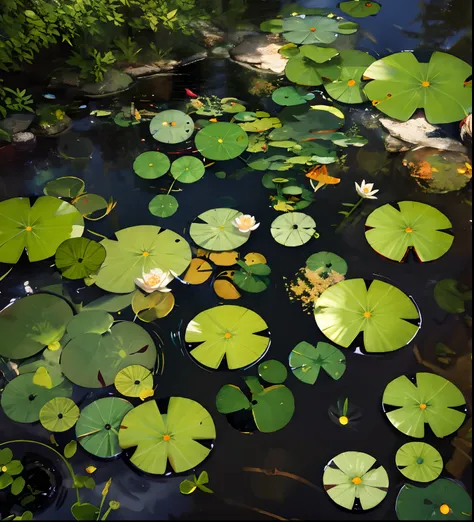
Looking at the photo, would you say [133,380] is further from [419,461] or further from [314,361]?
[419,461]

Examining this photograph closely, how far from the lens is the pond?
1589 mm

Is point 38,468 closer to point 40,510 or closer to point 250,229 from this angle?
point 40,510

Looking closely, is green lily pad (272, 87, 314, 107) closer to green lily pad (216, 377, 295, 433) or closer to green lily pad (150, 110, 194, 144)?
green lily pad (150, 110, 194, 144)

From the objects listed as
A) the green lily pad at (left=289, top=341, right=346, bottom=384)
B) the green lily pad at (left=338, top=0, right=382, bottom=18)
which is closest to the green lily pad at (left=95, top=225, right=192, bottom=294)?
the green lily pad at (left=289, top=341, right=346, bottom=384)

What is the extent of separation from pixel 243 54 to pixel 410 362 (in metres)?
2.01

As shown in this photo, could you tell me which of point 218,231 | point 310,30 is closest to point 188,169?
point 218,231

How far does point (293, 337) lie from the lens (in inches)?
74.4

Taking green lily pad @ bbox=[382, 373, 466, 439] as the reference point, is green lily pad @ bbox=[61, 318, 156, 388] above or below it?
above

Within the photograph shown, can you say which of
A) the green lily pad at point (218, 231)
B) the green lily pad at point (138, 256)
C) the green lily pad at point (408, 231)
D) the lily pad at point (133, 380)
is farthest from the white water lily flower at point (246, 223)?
the lily pad at point (133, 380)

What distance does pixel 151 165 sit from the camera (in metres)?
2.47

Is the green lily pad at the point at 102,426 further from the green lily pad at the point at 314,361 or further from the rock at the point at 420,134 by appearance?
the rock at the point at 420,134

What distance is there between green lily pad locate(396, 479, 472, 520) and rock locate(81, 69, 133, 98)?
2.32 m

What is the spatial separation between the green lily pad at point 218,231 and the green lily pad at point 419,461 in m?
0.96

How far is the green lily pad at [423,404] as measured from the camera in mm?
1647
